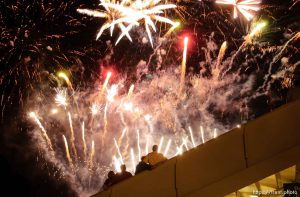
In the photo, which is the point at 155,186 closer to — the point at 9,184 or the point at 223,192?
the point at 223,192

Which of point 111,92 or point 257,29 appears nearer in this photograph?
point 257,29

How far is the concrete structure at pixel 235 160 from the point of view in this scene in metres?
6.70

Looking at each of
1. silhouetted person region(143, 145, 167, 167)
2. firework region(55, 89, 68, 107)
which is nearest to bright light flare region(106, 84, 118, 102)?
firework region(55, 89, 68, 107)

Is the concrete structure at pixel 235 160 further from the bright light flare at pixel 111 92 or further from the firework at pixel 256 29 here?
the bright light flare at pixel 111 92

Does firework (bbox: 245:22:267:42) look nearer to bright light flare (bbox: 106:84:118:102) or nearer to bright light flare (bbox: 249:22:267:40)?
bright light flare (bbox: 249:22:267:40)

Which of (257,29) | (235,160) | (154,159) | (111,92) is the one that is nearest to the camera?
(235,160)

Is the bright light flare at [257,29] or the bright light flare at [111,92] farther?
the bright light flare at [111,92]

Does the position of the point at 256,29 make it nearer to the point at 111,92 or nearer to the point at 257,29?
the point at 257,29

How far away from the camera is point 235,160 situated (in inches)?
277

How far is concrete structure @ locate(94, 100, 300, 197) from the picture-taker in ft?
22.0

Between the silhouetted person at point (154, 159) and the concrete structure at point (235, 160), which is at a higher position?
the silhouetted person at point (154, 159)

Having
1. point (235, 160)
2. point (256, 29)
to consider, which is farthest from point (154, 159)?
point (256, 29)

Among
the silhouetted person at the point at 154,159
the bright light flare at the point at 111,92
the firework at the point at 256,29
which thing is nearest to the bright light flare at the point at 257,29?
the firework at the point at 256,29

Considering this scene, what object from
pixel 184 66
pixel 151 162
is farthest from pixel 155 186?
pixel 184 66
